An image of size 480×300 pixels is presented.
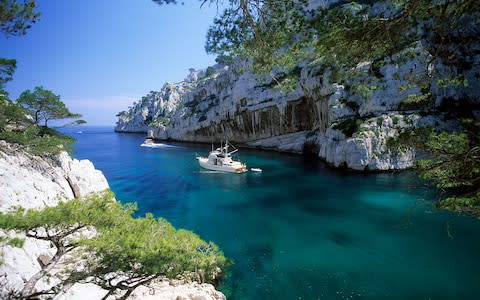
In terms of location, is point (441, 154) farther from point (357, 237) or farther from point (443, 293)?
point (357, 237)

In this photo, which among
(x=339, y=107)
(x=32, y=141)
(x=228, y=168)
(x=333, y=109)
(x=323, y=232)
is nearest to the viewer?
(x=32, y=141)

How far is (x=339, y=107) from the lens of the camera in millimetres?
33781

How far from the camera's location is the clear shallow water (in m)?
10.6

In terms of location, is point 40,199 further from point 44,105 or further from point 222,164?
point 222,164

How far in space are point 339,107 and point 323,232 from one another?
22156mm

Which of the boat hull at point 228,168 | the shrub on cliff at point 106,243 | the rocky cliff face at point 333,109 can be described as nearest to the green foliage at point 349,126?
the rocky cliff face at point 333,109

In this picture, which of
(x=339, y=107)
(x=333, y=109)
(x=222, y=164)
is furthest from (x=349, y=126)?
(x=222, y=164)

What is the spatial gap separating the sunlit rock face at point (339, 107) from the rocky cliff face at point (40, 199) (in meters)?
7.86

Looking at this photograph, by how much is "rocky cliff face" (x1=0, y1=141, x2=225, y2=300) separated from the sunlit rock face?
7863mm

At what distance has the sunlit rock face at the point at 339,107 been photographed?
393 inches

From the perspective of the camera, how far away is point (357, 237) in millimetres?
14914

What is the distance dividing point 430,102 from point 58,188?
3464cm

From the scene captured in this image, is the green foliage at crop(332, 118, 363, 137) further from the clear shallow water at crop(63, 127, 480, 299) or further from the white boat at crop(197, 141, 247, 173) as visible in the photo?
the white boat at crop(197, 141, 247, 173)

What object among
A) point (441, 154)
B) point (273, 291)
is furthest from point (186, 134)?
point (441, 154)
